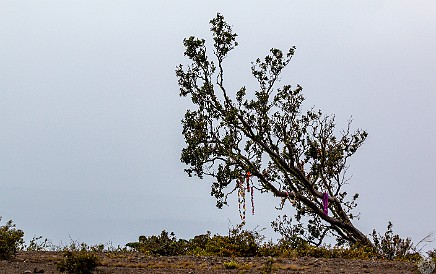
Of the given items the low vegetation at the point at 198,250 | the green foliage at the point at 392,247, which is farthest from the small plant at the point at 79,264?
the green foliage at the point at 392,247

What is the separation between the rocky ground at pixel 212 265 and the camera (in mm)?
10125

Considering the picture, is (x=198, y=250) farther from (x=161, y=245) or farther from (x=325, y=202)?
(x=325, y=202)

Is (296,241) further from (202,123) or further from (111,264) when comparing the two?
(111,264)

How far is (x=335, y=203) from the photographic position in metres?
20.3

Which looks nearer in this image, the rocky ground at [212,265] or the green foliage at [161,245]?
the rocky ground at [212,265]

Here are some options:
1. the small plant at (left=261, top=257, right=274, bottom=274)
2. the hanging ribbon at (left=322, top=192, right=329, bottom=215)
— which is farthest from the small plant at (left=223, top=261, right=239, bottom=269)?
the hanging ribbon at (left=322, top=192, right=329, bottom=215)

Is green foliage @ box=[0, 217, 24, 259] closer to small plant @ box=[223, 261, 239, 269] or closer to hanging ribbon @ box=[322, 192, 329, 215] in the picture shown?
small plant @ box=[223, 261, 239, 269]

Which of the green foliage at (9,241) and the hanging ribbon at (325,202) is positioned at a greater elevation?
the hanging ribbon at (325,202)

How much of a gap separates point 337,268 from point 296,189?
9.50 m

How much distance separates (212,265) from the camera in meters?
10.8

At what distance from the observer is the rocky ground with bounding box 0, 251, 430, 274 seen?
10.1 metres

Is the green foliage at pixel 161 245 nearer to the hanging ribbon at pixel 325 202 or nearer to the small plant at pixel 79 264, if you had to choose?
the small plant at pixel 79 264

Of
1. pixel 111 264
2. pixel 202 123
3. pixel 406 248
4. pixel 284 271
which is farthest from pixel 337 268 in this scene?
pixel 202 123

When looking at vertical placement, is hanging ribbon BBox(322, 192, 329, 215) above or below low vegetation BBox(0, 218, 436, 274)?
above
